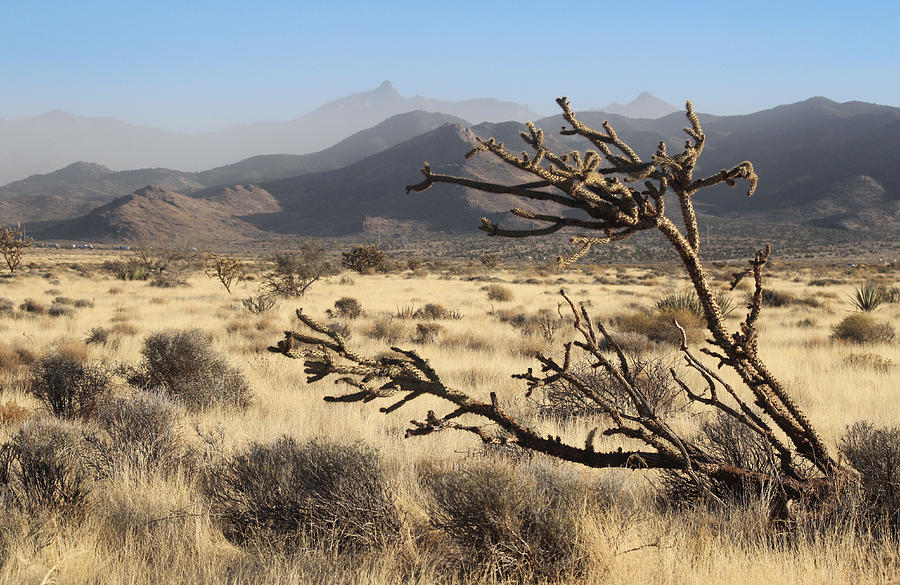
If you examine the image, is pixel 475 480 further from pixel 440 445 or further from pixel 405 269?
pixel 405 269

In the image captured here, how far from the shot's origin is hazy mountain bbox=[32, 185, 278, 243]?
134 meters

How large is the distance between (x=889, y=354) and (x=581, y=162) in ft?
32.6

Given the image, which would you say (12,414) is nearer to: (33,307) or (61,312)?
(61,312)

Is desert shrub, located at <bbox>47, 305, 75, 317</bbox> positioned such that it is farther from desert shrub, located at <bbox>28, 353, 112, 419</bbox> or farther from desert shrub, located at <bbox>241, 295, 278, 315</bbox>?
desert shrub, located at <bbox>28, 353, 112, 419</bbox>

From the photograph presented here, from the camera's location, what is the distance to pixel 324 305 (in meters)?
18.0

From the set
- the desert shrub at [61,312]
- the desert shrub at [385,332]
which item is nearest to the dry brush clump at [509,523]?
the desert shrub at [385,332]

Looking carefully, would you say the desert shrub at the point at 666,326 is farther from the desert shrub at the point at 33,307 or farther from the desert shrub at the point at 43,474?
the desert shrub at the point at 33,307

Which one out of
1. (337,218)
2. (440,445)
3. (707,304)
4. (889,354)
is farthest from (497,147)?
(337,218)

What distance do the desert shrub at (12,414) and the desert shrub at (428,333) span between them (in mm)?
6455

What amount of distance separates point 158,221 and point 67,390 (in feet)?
486

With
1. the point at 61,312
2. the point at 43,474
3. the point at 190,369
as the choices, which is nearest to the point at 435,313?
the point at 190,369

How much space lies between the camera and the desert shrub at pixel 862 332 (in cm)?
1064

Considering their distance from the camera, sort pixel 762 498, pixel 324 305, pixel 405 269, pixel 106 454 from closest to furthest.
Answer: pixel 762 498, pixel 106 454, pixel 324 305, pixel 405 269

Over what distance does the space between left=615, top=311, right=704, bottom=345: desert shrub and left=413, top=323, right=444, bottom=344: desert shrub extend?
3.68 m
